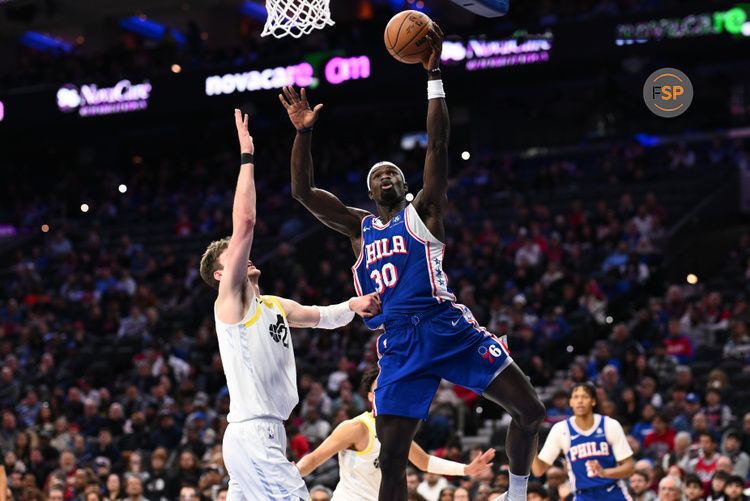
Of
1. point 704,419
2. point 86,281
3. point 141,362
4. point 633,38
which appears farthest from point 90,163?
point 704,419

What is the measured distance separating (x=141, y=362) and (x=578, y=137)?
550 inches

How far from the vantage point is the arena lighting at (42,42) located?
1282 inches

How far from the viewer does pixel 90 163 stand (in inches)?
1267

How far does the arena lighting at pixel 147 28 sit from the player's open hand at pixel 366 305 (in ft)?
89.4

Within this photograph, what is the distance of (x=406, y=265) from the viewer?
20.6ft

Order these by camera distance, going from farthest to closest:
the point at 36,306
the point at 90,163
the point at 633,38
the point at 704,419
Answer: the point at 90,163
the point at 36,306
the point at 633,38
the point at 704,419

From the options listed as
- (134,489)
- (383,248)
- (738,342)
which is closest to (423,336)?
(383,248)

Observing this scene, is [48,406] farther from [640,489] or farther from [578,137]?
[578,137]

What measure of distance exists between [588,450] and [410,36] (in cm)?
425

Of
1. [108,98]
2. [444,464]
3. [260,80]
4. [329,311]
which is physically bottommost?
[444,464]

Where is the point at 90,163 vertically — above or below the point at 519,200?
above

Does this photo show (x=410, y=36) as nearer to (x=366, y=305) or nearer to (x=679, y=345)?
(x=366, y=305)

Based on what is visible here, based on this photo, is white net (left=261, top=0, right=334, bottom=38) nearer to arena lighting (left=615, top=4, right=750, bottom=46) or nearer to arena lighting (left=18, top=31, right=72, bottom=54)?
arena lighting (left=615, top=4, right=750, bottom=46)

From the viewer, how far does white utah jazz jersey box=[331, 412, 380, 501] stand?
25.4 feet
